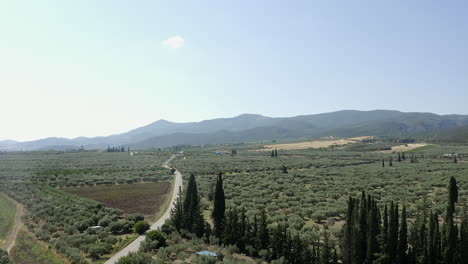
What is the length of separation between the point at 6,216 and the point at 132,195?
22.0m

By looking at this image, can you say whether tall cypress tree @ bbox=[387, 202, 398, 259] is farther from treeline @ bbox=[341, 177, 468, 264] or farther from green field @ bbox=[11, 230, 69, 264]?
green field @ bbox=[11, 230, 69, 264]

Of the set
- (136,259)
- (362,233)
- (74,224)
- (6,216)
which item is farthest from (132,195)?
(362,233)

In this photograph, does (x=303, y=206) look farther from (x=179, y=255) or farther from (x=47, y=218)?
(x=47, y=218)

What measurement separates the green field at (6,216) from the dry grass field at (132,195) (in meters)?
12.5

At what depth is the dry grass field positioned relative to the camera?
50.0 m

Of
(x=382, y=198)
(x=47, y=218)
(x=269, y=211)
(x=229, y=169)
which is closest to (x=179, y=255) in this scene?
(x=269, y=211)

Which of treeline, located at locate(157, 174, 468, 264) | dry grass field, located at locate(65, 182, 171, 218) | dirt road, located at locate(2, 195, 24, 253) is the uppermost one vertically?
treeline, located at locate(157, 174, 468, 264)

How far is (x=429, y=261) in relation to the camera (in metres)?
24.3

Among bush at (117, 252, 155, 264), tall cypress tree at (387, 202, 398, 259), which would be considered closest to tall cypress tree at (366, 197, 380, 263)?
tall cypress tree at (387, 202, 398, 259)

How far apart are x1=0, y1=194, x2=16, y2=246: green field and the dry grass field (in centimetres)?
1249

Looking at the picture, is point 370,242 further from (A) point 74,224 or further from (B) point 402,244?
(A) point 74,224

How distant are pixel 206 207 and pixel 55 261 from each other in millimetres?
24231

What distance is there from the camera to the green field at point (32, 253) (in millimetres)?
28375

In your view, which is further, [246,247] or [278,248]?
[246,247]
